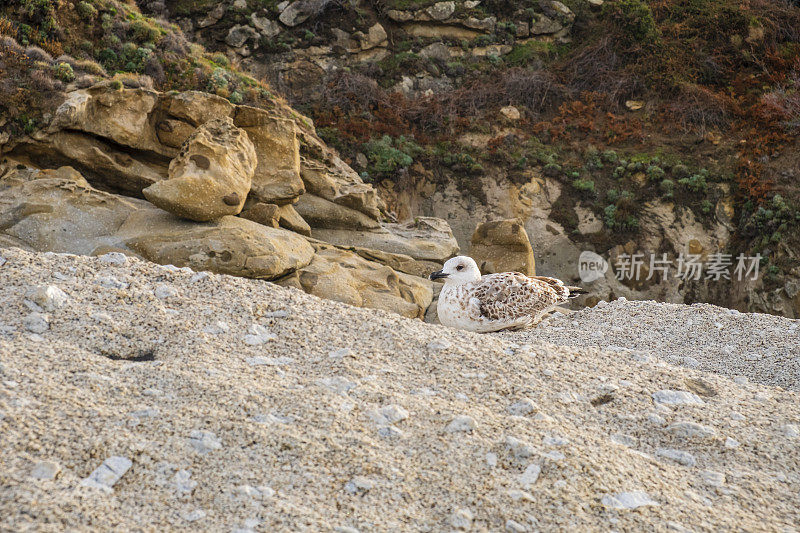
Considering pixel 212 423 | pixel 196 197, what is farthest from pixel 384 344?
pixel 196 197

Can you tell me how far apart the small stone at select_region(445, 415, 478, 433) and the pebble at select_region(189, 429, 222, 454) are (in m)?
1.37

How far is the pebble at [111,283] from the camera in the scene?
5301 millimetres

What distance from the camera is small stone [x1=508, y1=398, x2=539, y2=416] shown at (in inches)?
163

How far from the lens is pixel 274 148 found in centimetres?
1085

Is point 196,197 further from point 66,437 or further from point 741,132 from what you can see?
point 741,132

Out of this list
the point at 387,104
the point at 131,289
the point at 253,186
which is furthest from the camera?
the point at 387,104

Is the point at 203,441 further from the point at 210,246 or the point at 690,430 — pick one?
the point at 210,246

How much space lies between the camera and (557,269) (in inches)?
702

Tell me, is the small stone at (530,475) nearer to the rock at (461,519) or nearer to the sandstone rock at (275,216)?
the rock at (461,519)

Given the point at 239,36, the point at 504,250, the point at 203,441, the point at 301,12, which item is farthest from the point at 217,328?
the point at 301,12

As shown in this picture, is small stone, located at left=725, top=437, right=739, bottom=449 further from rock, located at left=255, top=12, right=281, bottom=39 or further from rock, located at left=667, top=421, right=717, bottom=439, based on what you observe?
rock, located at left=255, top=12, right=281, bottom=39

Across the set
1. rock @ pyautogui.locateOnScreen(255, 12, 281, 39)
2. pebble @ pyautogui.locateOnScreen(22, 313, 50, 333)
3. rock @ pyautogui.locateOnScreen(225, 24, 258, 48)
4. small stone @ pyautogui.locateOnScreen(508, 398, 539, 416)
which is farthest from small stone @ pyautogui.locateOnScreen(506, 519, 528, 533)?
rock @ pyautogui.locateOnScreen(255, 12, 281, 39)

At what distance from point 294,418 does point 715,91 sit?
22.3 metres

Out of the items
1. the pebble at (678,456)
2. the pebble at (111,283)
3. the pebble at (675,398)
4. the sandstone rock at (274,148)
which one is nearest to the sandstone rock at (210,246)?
the sandstone rock at (274,148)
